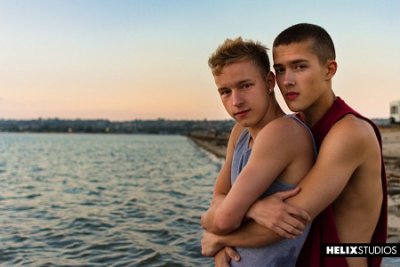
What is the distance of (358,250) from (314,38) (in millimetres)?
1273

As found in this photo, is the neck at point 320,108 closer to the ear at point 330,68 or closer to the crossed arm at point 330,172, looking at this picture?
the ear at point 330,68

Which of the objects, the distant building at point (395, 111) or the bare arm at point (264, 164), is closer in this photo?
the bare arm at point (264, 164)

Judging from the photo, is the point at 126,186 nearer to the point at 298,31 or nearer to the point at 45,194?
the point at 45,194

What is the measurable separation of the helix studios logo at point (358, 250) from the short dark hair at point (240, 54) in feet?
3.63

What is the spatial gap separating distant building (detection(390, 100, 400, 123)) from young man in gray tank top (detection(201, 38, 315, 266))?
59764 mm

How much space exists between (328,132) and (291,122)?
0.72ft

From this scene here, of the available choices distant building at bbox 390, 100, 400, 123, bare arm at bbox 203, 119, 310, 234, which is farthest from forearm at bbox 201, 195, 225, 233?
distant building at bbox 390, 100, 400, 123

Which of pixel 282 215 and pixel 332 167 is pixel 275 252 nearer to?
pixel 282 215

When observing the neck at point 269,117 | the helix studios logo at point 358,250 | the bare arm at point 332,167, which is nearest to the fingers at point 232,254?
the bare arm at point 332,167

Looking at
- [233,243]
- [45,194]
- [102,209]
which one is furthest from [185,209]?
[233,243]

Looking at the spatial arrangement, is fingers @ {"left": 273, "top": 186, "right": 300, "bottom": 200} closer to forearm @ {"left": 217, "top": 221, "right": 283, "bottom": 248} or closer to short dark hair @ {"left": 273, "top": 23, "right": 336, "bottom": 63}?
forearm @ {"left": 217, "top": 221, "right": 283, "bottom": 248}

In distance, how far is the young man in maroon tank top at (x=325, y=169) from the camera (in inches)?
95.8

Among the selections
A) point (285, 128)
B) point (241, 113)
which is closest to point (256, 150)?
point (285, 128)

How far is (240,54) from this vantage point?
2.70 m
